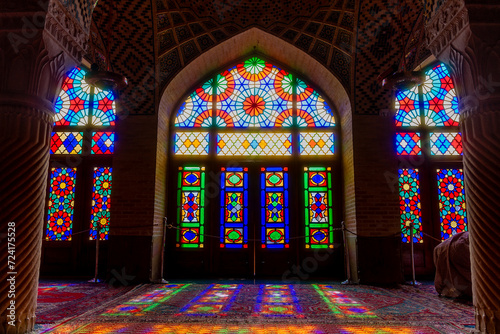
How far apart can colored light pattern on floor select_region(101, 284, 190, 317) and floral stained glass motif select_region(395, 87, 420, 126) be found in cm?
609

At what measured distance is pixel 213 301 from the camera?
5.93 metres

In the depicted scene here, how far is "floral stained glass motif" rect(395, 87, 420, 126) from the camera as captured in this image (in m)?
9.39

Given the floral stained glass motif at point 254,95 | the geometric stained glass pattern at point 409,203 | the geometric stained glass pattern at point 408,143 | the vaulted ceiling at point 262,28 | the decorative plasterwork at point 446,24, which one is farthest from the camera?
the floral stained glass motif at point 254,95

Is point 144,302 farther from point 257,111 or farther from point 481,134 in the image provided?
point 257,111

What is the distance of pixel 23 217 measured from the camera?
368cm

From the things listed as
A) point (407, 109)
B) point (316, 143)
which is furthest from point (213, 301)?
point (407, 109)

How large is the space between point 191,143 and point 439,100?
587 centimetres

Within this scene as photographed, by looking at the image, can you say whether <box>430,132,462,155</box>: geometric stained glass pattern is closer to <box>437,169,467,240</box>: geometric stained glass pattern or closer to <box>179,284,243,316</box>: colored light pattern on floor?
<box>437,169,467,240</box>: geometric stained glass pattern

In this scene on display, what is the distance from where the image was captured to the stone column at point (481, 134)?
11.4 feet

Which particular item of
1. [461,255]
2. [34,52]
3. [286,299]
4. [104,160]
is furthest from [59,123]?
[461,255]

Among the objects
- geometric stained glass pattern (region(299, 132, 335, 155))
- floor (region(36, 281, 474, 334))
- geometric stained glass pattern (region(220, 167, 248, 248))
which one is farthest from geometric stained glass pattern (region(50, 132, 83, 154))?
geometric stained glass pattern (region(299, 132, 335, 155))

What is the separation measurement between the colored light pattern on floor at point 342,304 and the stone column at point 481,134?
1627mm

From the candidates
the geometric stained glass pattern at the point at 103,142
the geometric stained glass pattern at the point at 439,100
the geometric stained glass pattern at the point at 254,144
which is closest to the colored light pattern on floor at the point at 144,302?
the geometric stained glass pattern at the point at 254,144

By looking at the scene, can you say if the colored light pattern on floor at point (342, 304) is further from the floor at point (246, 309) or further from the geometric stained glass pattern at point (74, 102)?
the geometric stained glass pattern at point (74, 102)
